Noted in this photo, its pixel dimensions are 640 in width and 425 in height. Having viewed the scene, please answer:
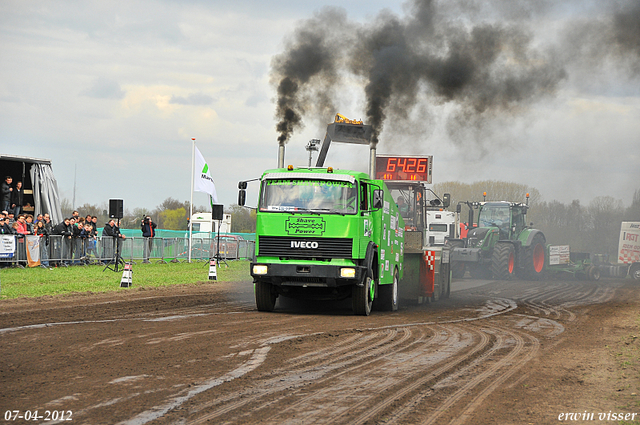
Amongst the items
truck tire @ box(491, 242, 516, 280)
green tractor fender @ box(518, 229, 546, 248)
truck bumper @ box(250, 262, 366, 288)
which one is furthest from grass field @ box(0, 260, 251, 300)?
green tractor fender @ box(518, 229, 546, 248)

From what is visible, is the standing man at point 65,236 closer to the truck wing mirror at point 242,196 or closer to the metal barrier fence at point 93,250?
the metal barrier fence at point 93,250

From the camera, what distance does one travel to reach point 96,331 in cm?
1026

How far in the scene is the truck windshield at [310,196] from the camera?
43.4ft

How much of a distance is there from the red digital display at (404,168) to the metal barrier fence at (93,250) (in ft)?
15.0

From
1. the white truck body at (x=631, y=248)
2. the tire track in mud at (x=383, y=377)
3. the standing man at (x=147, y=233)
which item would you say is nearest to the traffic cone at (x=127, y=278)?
the tire track in mud at (x=383, y=377)

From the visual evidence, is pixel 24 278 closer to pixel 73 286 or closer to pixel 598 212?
pixel 73 286

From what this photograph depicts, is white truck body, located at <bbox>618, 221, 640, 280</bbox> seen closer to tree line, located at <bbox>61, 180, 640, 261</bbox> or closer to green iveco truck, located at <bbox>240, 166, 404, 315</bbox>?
tree line, located at <bbox>61, 180, 640, 261</bbox>

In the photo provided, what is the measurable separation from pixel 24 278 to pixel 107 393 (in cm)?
1372

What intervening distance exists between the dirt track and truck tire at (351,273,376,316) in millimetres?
248

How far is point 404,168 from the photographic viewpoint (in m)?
20.5

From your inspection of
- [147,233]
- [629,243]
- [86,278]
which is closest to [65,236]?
[86,278]

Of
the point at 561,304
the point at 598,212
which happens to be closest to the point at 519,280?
the point at 561,304

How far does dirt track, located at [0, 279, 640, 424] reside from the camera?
237 inches

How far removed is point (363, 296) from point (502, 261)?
55.6ft
